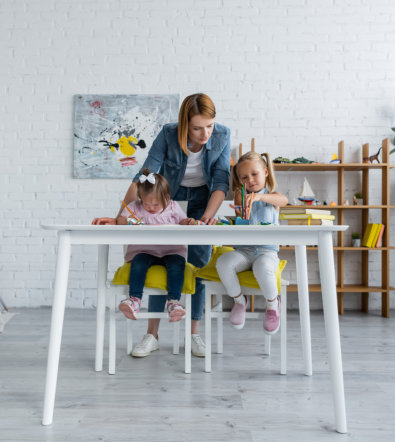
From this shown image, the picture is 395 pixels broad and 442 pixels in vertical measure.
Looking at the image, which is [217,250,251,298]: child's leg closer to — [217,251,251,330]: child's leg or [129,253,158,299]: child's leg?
[217,251,251,330]: child's leg

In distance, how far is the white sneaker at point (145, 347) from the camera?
7.24 ft

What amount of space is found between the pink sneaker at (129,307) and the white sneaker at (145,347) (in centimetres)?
44

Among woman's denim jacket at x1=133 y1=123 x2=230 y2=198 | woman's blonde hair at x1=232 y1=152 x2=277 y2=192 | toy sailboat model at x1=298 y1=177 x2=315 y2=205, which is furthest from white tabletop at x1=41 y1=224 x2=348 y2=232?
toy sailboat model at x1=298 y1=177 x2=315 y2=205

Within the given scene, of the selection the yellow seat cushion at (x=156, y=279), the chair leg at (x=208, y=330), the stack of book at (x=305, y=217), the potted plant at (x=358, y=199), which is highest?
the potted plant at (x=358, y=199)

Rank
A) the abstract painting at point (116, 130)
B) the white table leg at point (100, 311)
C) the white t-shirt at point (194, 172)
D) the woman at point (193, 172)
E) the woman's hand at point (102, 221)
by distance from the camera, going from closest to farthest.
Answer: the woman's hand at point (102, 221) → the white table leg at point (100, 311) → the woman at point (193, 172) → the white t-shirt at point (194, 172) → the abstract painting at point (116, 130)

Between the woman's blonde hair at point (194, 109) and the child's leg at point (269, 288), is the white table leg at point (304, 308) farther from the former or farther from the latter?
the woman's blonde hair at point (194, 109)

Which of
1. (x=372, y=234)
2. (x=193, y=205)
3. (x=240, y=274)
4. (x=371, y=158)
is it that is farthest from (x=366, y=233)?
(x=240, y=274)

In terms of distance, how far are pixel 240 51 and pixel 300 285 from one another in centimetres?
247

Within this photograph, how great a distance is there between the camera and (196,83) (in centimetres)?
371

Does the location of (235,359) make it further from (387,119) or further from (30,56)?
(30,56)

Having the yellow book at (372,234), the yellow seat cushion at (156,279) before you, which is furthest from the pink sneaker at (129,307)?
the yellow book at (372,234)

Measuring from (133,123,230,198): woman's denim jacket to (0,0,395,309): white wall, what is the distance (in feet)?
5.00

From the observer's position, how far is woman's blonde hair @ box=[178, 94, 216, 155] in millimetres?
1938

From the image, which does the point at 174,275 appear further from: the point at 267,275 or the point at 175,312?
the point at 267,275
